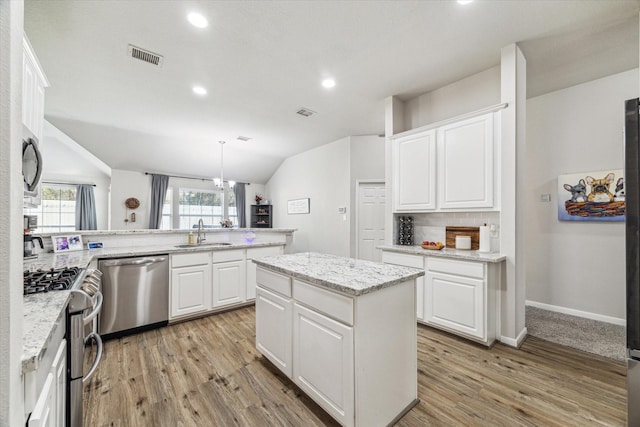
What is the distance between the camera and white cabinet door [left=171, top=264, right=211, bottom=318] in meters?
3.18

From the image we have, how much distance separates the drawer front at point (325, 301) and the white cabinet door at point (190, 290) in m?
1.97

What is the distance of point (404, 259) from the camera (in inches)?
125

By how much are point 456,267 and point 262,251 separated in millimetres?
2555

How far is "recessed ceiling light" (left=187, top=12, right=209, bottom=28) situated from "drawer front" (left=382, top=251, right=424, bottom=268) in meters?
3.00

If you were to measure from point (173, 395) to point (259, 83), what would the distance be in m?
3.25

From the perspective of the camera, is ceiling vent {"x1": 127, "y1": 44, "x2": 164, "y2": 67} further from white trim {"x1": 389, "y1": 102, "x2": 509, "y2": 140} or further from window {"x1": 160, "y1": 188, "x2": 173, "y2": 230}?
window {"x1": 160, "y1": 188, "x2": 173, "y2": 230}

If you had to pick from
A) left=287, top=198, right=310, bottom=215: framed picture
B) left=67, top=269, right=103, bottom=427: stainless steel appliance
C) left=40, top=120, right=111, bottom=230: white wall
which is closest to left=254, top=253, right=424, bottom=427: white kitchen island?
left=67, top=269, right=103, bottom=427: stainless steel appliance

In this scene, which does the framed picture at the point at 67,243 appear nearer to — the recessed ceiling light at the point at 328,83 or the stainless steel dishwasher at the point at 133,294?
the stainless steel dishwasher at the point at 133,294

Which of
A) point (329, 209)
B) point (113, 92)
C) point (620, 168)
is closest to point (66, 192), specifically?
point (113, 92)

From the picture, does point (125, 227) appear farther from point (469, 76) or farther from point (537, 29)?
point (537, 29)

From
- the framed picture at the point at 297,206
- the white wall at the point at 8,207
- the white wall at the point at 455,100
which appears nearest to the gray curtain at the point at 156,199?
the framed picture at the point at 297,206

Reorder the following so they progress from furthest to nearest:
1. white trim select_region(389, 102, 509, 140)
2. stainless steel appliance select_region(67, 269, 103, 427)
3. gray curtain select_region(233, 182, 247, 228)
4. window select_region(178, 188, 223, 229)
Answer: gray curtain select_region(233, 182, 247, 228)
window select_region(178, 188, 223, 229)
white trim select_region(389, 102, 509, 140)
stainless steel appliance select_region(67, 269, 103, 427)

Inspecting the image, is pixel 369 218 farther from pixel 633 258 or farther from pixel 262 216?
pixel 633 258

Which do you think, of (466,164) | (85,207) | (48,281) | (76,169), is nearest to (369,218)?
(466,164)
